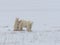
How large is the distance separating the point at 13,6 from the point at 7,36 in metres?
0.25

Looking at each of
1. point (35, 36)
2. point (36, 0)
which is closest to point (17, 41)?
point (35, 36)

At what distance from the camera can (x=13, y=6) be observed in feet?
2.99

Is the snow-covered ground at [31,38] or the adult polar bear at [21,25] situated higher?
the adult polar bear at [21,25]

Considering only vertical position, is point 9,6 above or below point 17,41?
above

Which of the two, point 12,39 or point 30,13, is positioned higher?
point 30,13

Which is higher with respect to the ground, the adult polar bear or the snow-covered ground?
the adult polar bear

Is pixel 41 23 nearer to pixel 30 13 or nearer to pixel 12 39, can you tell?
pixel 30 13

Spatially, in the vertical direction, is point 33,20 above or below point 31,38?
above

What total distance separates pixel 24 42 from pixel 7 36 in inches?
5.7

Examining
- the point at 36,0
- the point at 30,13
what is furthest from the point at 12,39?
the point at 36,0

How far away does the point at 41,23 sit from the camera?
90 cm

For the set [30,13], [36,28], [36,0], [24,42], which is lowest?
[24,42]

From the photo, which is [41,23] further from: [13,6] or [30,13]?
[13,6]

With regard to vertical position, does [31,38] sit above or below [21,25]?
below
